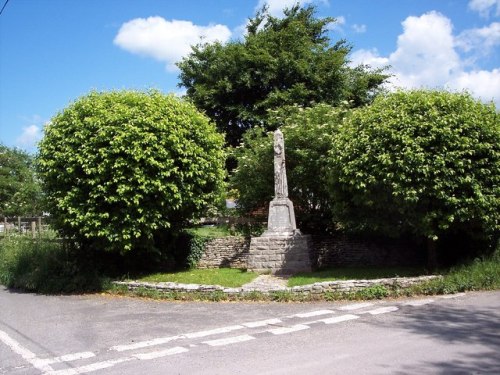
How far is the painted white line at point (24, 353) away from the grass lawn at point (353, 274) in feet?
21.4

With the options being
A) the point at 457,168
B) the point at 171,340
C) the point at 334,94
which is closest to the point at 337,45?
the point at 334,94

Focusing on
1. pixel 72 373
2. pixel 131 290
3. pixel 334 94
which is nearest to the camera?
pixel 72 373

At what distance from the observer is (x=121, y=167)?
13.4 metres

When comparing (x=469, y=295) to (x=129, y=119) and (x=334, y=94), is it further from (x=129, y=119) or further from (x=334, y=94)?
(x=334, y=94)

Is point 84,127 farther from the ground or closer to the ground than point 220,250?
farther from the ground

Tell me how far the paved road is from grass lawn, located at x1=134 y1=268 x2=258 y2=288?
208 centimetres

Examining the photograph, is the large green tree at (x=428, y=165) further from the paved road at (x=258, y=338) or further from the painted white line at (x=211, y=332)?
the painted white line at (x=211, y=332)

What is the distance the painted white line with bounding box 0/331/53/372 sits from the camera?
688cm

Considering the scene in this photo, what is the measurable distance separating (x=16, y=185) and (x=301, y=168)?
92.9 ft

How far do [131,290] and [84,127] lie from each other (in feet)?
15.7

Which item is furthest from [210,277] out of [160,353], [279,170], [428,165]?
[160,353]

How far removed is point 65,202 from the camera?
539 inches

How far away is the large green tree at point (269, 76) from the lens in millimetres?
25500

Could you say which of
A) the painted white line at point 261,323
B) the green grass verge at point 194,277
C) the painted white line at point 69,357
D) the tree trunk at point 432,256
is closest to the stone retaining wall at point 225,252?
the green grass verge at point 194,277
